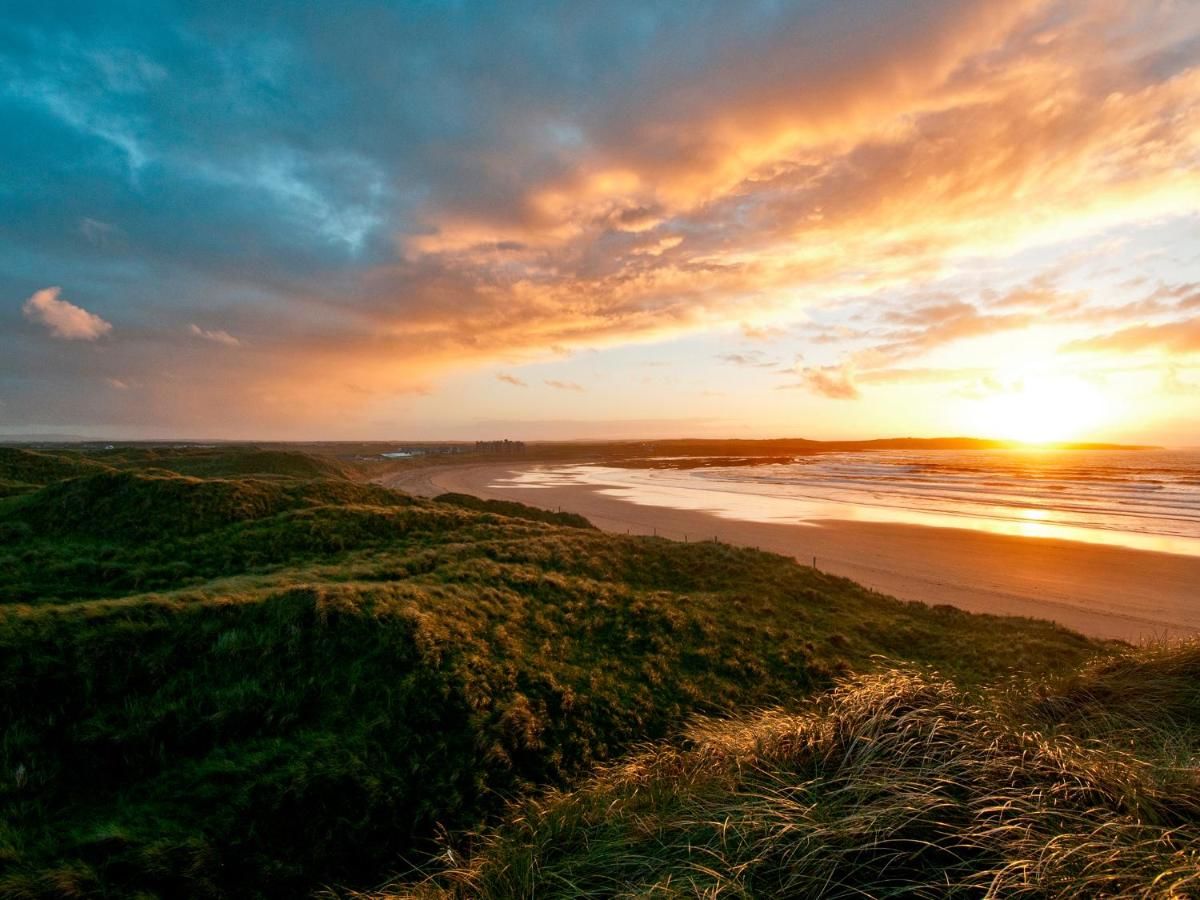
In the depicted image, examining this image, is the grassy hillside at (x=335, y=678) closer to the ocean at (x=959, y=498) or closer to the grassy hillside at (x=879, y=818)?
the grassy hillside at (x=879, y=818)

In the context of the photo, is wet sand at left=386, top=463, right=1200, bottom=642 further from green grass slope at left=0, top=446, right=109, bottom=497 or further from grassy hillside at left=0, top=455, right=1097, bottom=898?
green grass slope at left=0, top=446, right=109, bottom=497

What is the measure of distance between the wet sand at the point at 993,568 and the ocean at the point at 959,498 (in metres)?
3.27

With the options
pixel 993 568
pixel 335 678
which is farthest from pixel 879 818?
pixel 993 568

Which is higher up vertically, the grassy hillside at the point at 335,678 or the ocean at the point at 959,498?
the grassy hillside at the point at 335,678

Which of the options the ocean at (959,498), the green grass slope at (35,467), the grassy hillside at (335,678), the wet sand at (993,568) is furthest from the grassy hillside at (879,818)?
the green grass slope at (35,467)

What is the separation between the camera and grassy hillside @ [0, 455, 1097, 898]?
5.54m

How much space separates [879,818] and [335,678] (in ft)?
22.4

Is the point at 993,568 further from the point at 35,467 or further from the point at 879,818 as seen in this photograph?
the point at 35,467

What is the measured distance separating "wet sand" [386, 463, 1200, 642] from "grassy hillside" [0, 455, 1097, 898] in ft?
15.5

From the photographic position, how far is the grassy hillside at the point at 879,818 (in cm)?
343

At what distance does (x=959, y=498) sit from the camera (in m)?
46.1

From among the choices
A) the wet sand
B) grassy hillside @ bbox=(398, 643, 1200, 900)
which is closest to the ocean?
the wet sand

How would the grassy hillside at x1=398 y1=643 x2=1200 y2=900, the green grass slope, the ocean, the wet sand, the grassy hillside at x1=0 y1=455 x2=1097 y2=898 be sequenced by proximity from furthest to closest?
the ocean → the green grass slope → the wet sand → the grassy hillside at x1=0 y1=455 x2=1097 y2=898 → the grassy hillside at x1=398 y1=643 x2=1200 y2=900

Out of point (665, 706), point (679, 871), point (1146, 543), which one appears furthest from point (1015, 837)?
point (1146, 543)
